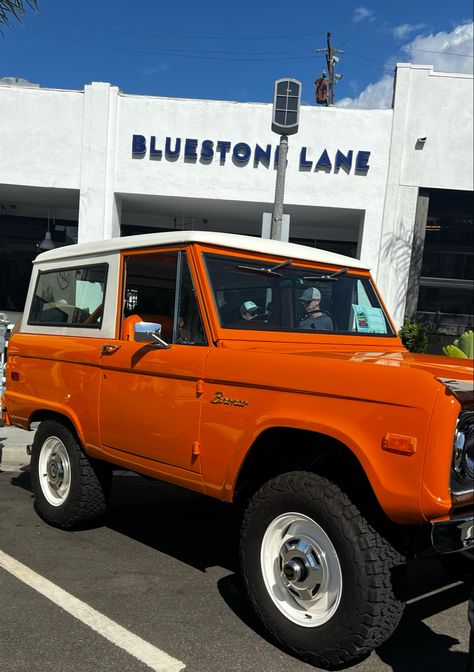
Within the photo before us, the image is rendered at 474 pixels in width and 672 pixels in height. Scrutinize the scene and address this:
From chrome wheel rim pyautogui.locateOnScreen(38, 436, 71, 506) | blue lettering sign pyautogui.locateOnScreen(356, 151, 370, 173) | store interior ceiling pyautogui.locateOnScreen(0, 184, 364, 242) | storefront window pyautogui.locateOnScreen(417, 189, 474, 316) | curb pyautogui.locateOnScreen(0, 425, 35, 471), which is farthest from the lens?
store interior ceiling pyautogui.locateOnScreen(0, 184, 364, 242)

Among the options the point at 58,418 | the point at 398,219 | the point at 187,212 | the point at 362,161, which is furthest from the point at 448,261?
the point at 58,418

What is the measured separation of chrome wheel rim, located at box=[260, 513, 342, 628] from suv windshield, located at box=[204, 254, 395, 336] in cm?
117

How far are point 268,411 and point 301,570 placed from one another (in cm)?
76

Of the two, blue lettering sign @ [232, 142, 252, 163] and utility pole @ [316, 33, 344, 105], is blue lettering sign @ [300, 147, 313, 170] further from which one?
utility pole @ [316, 33, 344, 105]

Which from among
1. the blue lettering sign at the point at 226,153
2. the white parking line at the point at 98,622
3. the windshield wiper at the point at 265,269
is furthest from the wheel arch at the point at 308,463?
the blue lettering sign at the point at 226,153

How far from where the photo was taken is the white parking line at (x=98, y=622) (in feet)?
8.67

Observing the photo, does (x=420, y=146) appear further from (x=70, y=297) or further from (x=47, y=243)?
(x=70, y=297)

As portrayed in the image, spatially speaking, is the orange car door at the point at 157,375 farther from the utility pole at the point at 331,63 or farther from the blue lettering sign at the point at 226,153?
the utility pole at the point at 331,63

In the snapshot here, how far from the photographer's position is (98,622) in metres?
2.97

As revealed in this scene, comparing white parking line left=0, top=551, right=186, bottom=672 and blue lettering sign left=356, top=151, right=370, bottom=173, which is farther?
blue lettering sign left=356, top=151, right=370, bottom=173

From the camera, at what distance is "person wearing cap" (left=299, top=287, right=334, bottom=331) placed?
3717mm

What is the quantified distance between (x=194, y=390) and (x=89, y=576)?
56.9 inches

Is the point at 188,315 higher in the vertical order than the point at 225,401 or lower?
higher

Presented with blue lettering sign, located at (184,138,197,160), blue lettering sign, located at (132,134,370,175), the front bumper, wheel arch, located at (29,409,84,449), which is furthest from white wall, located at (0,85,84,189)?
the front bumper
